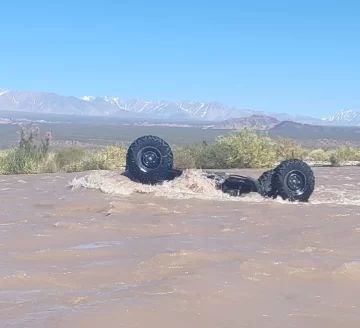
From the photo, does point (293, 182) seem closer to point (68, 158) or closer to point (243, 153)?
point (243, 153)

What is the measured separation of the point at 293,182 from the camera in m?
10.5

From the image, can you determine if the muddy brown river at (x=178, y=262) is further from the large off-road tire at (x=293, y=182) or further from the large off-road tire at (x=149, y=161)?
the large off-road tire at (x=149, y=161)

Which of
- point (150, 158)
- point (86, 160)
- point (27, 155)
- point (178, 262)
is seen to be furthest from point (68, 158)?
point (178, 262)

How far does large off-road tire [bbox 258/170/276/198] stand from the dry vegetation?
321 inches

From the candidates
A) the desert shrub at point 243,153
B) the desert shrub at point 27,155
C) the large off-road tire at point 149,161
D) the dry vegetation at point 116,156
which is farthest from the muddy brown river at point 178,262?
the desert shrub at point 243,153

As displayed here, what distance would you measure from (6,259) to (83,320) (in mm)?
2054

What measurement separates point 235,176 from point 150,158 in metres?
1.54

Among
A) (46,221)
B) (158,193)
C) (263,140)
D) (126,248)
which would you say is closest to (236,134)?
(263,140)

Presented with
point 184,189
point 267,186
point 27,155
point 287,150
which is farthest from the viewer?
point 287,150

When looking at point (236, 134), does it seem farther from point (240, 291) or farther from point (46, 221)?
point (240, 291)

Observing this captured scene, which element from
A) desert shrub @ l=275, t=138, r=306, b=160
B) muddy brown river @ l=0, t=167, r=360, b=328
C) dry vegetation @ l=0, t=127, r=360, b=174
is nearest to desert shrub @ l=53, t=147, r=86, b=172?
dry vegetation @ l=0, t=127, r=360, b=174

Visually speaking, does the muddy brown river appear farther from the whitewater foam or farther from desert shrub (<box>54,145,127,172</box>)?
desert shrub (<box>54,145,127,172</box>)

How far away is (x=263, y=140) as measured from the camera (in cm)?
2111

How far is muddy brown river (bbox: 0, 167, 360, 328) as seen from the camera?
12.9 feet
